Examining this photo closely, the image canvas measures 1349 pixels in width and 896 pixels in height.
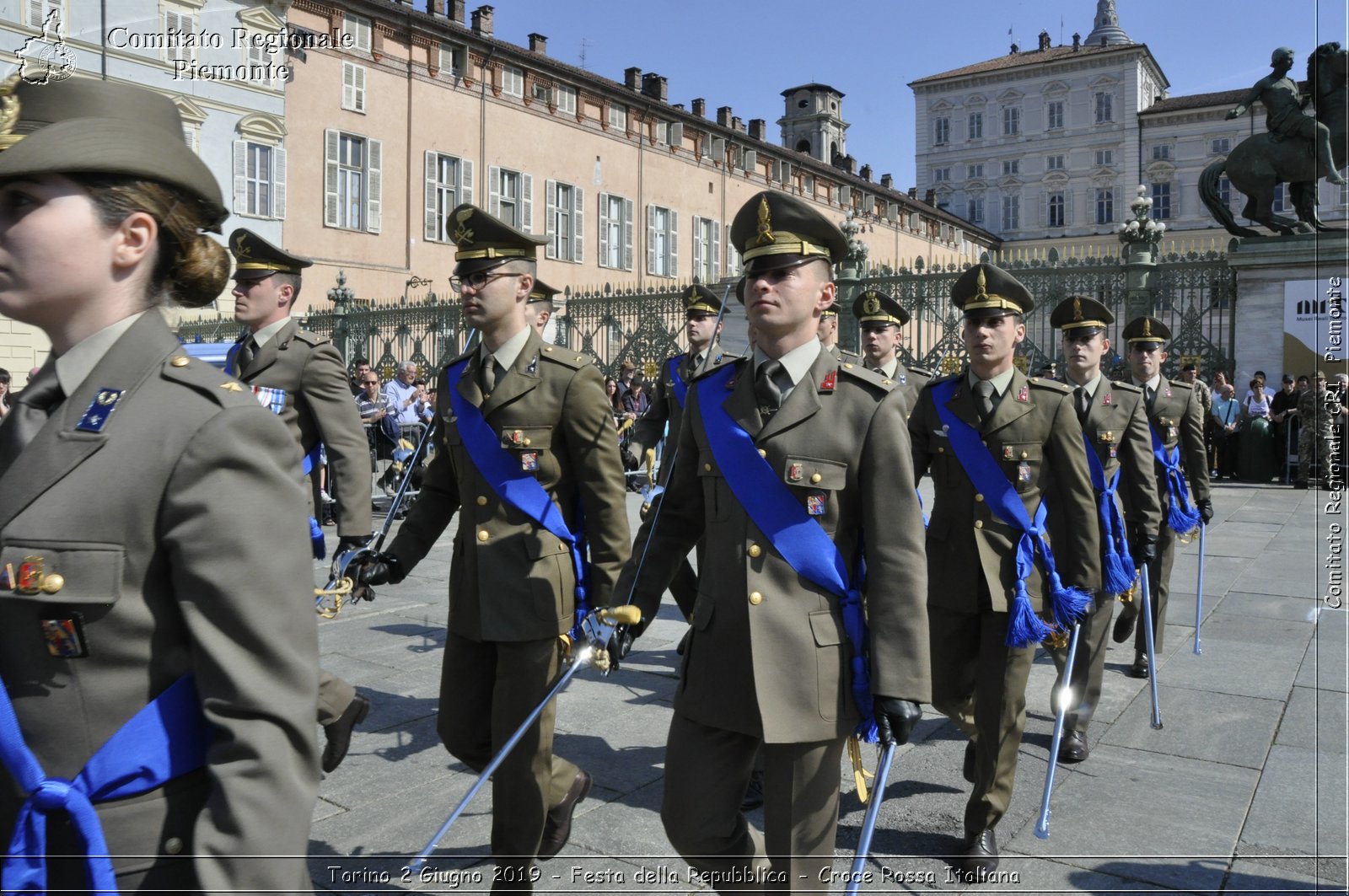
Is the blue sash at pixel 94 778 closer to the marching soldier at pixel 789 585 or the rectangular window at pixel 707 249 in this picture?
the marching soldier at pixel 789 585

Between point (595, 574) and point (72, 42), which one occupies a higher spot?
point (72, 42)

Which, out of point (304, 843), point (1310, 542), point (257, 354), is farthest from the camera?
point (1310, 542)

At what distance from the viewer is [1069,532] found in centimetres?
438

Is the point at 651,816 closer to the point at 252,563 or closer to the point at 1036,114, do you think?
the point at 252,563

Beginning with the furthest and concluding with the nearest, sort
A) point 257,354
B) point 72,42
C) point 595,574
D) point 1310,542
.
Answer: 1. point 72,42
2. point 1310,542
3. point 257,354
4. point 595,574

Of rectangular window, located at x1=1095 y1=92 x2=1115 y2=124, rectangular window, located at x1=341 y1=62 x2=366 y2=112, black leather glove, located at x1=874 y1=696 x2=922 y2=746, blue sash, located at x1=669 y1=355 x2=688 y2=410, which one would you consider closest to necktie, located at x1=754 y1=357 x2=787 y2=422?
black leather glove, located at x1=874 y1=696 x2=922 y2=746

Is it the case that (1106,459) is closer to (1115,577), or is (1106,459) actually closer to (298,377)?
(1115,577)

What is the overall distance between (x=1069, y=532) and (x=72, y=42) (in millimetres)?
23392

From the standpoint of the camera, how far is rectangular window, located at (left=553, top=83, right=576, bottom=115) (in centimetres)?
3456

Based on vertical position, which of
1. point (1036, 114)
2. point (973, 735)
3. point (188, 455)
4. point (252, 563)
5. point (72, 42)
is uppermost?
point (1036, 114)

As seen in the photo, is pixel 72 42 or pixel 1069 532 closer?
pixel 1069 532

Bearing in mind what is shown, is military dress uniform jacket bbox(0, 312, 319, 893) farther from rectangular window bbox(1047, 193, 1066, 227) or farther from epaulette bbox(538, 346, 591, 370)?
rectangular window bbox(1047, 193, 1066, 227)

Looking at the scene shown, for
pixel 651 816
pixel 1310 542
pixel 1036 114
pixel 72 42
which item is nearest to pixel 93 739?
pixel 651 816

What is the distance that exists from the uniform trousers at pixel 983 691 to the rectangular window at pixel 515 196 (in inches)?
1177
